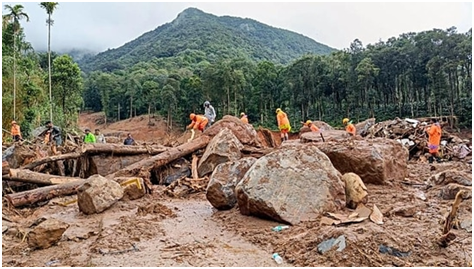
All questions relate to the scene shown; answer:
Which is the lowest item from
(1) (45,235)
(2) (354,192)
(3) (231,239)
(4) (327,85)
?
(3) (231,239)

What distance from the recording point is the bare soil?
4734 millimetres

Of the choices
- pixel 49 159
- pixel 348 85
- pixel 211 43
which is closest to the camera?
pixel 49 159

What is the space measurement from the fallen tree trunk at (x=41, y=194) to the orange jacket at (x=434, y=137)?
35.2 ft

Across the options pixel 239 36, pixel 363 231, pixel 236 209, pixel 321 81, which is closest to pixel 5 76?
pixel 236 209

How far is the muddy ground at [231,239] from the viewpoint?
473 centimetres

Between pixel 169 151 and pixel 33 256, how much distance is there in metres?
5.94

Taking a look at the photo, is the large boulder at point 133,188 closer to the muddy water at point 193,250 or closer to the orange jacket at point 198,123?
the muddy water at point 193,250

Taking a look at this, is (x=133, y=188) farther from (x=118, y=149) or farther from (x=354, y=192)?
(x=354, y=192)

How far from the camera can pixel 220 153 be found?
405 inches

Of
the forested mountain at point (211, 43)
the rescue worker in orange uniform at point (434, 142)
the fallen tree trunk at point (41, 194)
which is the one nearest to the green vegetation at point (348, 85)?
the rescue worker in orange uniform at point (434, 142)

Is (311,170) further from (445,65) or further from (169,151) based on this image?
(445,65)

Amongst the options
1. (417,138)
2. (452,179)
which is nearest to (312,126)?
(417,138)

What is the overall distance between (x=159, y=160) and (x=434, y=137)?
912 cm

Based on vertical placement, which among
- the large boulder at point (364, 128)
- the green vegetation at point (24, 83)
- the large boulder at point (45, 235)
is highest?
the green vegetation at point (24, 83)
